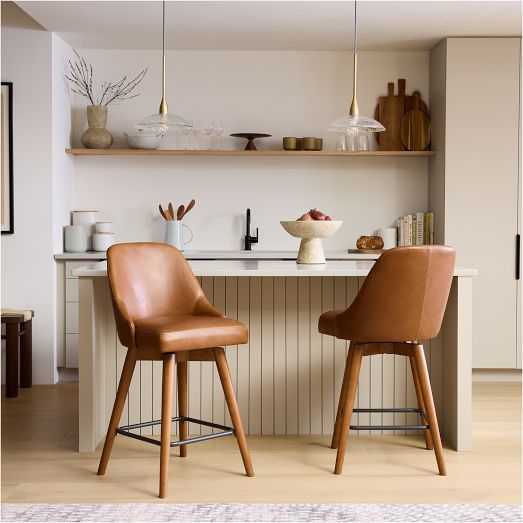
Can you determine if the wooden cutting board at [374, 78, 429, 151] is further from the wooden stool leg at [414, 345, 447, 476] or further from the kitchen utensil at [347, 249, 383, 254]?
the wooden stool leg at [414, 345, 447, 476]

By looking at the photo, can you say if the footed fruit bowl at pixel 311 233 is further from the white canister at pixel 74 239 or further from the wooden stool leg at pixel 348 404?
the white canister at pixel 74 239

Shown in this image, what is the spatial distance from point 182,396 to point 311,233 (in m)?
0.98

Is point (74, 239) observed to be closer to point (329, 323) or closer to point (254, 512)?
point (329, 323)

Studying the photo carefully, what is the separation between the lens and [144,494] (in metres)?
3.00

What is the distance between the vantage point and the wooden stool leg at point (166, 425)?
9.71 feet

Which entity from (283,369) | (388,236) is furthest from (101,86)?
(283,369)

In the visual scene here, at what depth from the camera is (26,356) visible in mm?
5035

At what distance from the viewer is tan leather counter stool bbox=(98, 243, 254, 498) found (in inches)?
119

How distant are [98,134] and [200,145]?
0.75 meters

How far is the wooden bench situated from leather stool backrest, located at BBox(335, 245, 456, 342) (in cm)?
243

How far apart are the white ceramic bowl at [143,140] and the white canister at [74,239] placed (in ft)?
2.35

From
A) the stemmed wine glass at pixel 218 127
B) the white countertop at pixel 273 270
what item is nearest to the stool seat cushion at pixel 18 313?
the white countertop at pixel 273 270

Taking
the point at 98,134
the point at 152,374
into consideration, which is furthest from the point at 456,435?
the point at 98,134

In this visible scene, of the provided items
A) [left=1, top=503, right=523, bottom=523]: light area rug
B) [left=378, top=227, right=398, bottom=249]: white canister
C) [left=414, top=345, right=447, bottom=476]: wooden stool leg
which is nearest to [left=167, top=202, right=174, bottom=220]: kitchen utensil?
[left=378, top=227, right=398, bottom=249]: white canister
